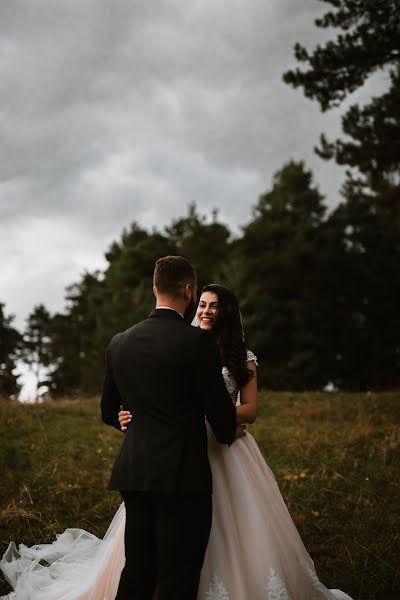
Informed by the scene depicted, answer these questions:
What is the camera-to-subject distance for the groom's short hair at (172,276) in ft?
8.82

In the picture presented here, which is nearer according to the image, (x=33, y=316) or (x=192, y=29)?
(x=192, y=29)

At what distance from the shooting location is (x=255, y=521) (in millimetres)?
→ 3057

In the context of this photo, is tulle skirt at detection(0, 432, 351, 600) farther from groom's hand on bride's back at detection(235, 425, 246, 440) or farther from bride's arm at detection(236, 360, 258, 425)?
bride's arm at detection(236, 360, 258, 425)

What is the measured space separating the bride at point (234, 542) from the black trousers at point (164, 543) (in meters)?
0.47

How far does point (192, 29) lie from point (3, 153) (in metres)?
6.37

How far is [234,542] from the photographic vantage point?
297 centimetres

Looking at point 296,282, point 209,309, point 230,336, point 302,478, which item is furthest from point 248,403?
point 296,282

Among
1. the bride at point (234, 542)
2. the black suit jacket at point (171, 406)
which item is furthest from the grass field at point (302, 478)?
the black suit jacket at point (171, 406)

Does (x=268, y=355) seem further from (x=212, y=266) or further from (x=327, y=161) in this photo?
(x=327, y=161)

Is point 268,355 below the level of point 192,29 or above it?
below

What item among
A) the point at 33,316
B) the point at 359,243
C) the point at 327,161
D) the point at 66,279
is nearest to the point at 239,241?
the point at 359,243

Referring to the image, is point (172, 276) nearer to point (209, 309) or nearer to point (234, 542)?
point (209, 309)

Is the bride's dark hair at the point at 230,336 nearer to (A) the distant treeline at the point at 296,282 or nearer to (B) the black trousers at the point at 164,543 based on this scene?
(B) the black trousers at the point at 164,543

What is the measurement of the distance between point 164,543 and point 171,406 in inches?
26.7
